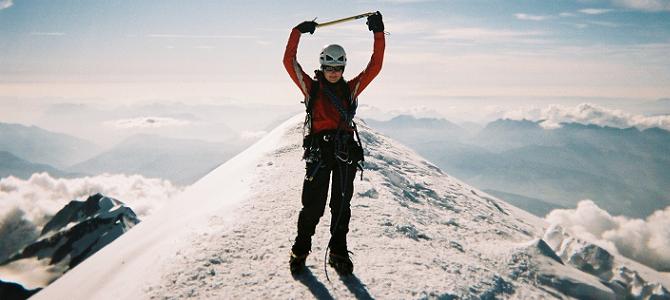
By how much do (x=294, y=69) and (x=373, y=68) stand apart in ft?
4.03

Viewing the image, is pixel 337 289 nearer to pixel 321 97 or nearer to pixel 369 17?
pixel 321 97

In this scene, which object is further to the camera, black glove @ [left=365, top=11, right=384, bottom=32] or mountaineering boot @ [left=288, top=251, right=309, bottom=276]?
black glove @ [left=365, top=11, right=384, bottom=32]

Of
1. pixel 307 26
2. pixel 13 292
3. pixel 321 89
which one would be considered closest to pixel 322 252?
pixel 321 89

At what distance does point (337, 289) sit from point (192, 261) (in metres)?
2.41

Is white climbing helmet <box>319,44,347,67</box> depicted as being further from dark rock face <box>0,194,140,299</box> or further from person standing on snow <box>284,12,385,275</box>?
dark rock face <box>0,194,140,299</box>

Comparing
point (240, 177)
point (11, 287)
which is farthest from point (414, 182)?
point (11, 287)

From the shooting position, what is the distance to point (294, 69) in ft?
18.7

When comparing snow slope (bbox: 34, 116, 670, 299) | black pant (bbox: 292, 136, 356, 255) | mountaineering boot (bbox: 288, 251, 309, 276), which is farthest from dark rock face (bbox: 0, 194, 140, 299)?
black pant (bbox: 292, 136, 356, 255)

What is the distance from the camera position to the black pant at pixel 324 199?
5.62m

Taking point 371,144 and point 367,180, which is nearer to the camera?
point 367,180

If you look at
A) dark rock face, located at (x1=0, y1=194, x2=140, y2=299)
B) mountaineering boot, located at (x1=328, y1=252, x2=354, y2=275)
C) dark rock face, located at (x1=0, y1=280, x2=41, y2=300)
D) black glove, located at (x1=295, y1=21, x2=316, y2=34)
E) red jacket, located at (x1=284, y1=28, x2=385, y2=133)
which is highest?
black glove, located at (x1=295, y1=21, x2=316, y2=34)

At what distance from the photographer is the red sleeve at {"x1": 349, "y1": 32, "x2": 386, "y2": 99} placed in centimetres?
579

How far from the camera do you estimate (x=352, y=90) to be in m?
5.88

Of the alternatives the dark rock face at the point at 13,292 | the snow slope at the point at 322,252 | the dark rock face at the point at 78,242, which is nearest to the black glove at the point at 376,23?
the snow slope at the point at 322,252
